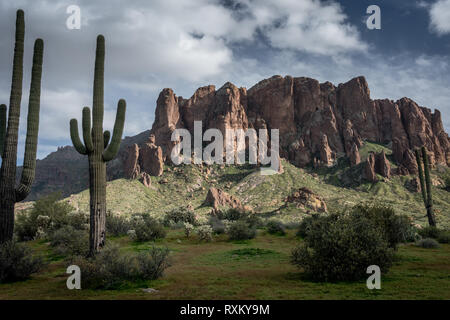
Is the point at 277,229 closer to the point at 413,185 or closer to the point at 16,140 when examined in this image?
the point at 16,140

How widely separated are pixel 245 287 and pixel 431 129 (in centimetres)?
13416

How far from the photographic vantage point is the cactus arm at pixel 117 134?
A: 13977 mm

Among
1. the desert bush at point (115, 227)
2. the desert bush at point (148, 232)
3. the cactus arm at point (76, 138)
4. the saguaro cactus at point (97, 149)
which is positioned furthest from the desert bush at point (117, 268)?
the desert bush at point (115, 227)

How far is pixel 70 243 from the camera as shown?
54.3 ft

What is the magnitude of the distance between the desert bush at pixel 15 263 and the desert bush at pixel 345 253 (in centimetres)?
1011

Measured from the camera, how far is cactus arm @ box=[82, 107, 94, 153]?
13258 mm

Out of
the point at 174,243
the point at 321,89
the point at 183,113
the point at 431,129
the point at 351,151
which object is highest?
the point at 321,89

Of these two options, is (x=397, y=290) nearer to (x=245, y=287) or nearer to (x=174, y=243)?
(x=245, y=287)

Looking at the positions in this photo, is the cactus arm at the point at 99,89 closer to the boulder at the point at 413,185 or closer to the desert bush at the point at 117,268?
the desert bush at the point at 117,268

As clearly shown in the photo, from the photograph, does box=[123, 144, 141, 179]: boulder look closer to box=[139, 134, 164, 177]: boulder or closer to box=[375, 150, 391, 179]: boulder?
box=[139, 134, 164, 177]: boulder


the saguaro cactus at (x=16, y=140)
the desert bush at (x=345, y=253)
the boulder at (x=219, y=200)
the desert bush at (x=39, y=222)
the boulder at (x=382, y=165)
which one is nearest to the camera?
the desert bush at (x=345, y=253)

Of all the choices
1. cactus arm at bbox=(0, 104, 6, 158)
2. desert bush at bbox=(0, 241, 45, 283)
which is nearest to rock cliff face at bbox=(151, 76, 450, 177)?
cactus arm at bbox=(0, 104, 6, 158)
